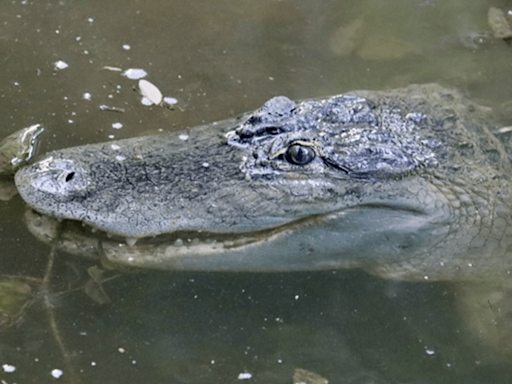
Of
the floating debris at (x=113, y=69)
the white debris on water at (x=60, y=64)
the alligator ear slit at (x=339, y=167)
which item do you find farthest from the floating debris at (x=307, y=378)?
the white debris on water at (x=60, y=64)

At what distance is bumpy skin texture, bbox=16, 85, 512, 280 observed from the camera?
117 inches

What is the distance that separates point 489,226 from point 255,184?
1293mm

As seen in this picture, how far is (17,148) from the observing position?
12.5 ft

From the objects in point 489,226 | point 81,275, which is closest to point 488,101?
point 489,226

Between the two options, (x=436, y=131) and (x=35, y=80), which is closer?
(x=436, y=131)

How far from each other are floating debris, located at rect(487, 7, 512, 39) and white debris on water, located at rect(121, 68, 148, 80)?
2.89m

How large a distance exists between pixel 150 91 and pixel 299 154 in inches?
69.3

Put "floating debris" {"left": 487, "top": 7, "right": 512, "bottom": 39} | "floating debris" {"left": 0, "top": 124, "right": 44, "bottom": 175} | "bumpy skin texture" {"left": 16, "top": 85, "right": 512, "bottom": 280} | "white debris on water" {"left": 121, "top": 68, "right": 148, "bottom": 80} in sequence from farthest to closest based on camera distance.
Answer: "floating debris" {"left": 487, "top": 7, "right": 512, "bottom": 39} → "white debris on water" {"left": 121, "top": 68, "right": 148, "bottom": 80} → "floating debris" {"left": 0, "top": 124, "right": 44, "bottom": 175} → "bumpy skin texture" {"left": 16, "top": 85, "right": 512, "bottom": 280}

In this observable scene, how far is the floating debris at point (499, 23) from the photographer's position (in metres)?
5.18

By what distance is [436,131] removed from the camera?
139 inches

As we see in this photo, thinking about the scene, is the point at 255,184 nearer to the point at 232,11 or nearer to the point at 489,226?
the point at 489,226

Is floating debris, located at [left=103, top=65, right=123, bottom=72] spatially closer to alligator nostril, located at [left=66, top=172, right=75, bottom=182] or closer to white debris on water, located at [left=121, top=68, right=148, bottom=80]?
white debris on water, located at [left=121, top=68, right=148, bottom=80]

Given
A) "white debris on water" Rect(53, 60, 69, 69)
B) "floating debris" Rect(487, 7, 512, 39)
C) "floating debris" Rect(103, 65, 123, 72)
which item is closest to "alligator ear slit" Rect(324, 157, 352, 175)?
"floating debris" Rect(103, 65, 123, 72)

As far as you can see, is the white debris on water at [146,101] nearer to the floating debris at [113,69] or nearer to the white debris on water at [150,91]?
the white debris on water at [150,91]
